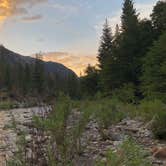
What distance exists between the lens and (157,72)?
28.5 m

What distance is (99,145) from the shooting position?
10.2 meters

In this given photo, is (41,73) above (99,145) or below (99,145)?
above

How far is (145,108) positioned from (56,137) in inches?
417

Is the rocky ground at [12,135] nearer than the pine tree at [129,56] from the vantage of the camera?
Yes

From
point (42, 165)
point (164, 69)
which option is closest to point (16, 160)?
point (42, 165)

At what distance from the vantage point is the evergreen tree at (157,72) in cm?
2717

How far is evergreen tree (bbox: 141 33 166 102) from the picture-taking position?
2717 centimetres

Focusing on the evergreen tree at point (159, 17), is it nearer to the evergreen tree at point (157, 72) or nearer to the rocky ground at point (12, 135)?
the evergreen tree at point (157, 72)

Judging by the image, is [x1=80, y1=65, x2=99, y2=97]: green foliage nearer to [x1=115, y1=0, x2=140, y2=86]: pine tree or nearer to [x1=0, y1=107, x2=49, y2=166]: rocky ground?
[x1=115, y1=0, x2=140, y2=86]: pine tree

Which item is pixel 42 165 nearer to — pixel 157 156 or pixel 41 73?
pixel 157 156

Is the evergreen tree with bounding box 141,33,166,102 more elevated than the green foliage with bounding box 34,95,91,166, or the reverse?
the evergreen tree with bounding box 141,33,166,102

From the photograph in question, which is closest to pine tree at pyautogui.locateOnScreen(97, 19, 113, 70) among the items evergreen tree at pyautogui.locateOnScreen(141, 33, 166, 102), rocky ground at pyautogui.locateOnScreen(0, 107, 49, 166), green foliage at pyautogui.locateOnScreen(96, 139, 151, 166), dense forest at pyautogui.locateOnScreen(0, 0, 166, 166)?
dense forest at pyautogui.locateOnScreen(0, 0, 166, 166)

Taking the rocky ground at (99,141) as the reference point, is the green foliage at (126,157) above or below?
above

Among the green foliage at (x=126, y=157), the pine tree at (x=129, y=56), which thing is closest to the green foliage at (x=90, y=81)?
the pine tree at (x=129, y=56)
